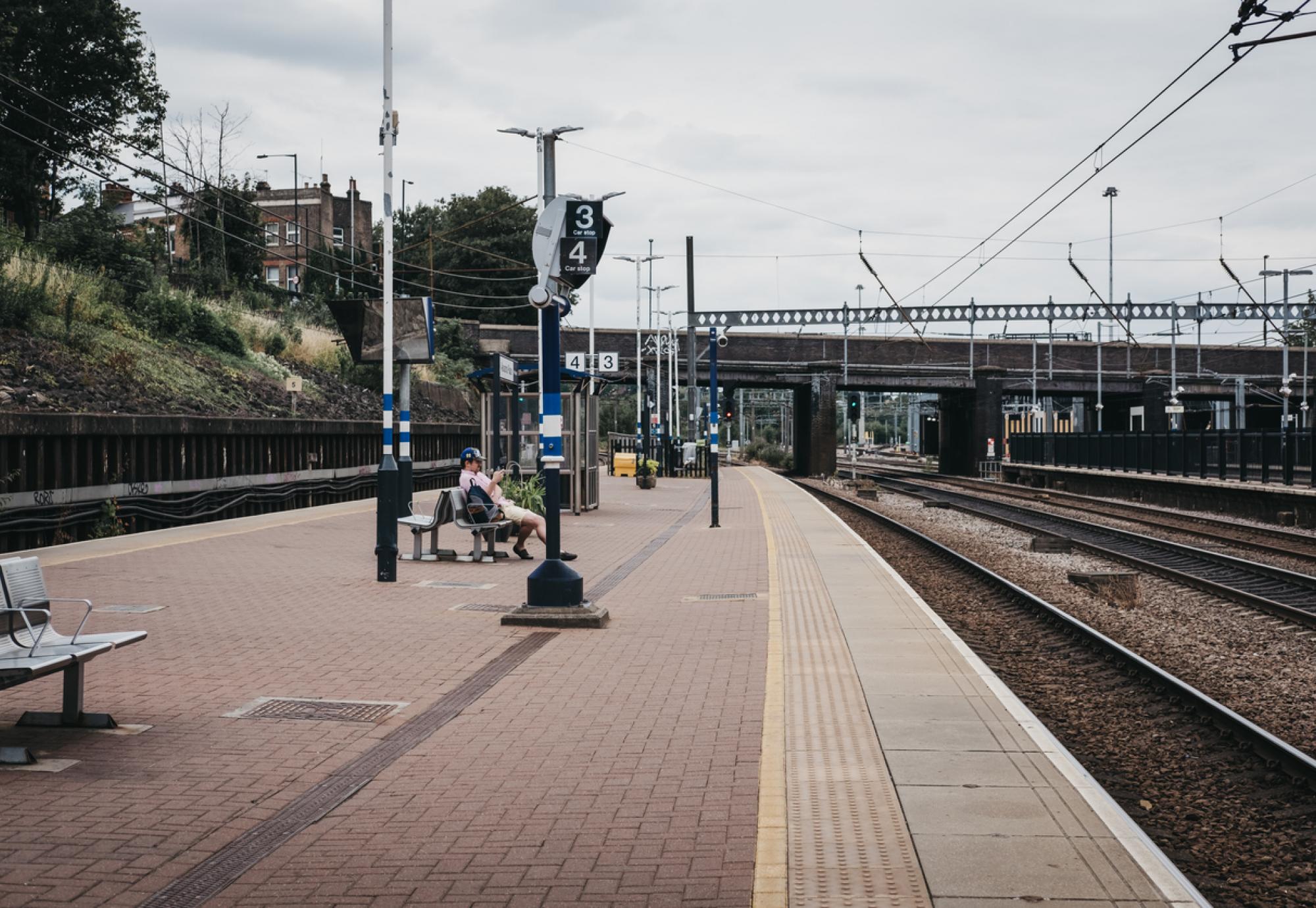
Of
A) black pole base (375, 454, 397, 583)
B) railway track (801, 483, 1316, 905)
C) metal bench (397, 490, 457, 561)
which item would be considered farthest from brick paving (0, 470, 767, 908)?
metal bench (397, 490, 457, 561)

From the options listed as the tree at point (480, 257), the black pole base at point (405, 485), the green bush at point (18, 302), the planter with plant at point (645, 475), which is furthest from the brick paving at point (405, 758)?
the tree at point (480, 257)

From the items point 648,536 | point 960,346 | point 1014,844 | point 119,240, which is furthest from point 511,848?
point 960,346

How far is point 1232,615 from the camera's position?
1350 cm

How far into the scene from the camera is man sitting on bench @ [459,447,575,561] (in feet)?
51.6

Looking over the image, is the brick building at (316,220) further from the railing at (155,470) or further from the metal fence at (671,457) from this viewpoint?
the railing at (155,470)

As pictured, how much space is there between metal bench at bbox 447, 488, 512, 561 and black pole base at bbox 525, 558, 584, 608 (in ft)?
14.8

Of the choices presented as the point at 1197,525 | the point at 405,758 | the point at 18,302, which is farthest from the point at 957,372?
the point at 405,758

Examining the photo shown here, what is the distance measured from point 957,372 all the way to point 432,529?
2207 inches

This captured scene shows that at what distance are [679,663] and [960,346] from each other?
64.2 meters

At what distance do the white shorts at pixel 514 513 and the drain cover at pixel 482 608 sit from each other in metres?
4.01

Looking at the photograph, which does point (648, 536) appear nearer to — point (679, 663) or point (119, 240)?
point (679, 663)

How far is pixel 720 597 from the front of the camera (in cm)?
1289

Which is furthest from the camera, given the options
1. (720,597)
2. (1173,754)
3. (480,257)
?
(480,257)

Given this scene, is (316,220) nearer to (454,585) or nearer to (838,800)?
(454,585)
